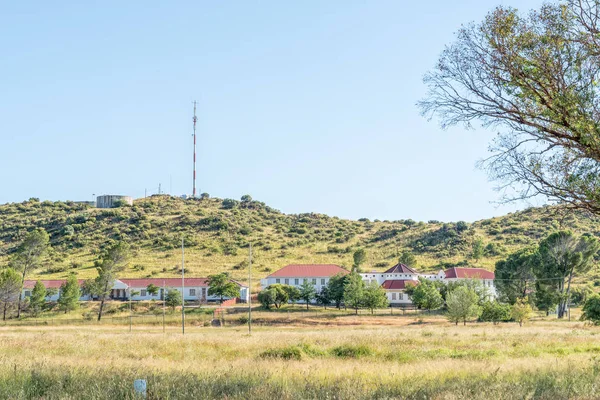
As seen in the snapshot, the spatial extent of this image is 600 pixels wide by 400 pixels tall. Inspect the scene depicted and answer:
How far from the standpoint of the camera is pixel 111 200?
172125 mm

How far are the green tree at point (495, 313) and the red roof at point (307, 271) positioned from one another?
31.6 m

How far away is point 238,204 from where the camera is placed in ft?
570

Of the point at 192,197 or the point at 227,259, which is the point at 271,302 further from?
the point at 192,197

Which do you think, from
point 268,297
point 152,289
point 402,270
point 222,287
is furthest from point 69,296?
point 402,270

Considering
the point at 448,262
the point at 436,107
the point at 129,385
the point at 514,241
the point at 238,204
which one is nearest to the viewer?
the point at 129,385

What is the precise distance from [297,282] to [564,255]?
138 ft

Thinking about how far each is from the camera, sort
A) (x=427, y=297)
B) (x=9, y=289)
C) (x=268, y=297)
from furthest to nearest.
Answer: (x=268, y=297) → (x=427, y=297) → (x=9, y=289)

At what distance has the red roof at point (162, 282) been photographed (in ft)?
305

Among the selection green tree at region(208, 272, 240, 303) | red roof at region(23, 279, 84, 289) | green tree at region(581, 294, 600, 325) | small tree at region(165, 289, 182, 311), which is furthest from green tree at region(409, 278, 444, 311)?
red roof at region(23, 279, 84, 289)

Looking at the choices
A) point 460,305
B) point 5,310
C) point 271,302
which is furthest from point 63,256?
point 460,305

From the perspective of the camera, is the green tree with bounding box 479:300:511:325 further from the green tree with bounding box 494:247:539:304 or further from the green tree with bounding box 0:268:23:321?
the green tree with bounding box 0:268:23:321

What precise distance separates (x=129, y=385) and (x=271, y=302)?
77.8 metres

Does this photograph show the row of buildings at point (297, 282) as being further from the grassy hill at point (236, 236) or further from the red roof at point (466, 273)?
the grassy hill at point (236, 236)

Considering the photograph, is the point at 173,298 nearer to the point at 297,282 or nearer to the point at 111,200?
the point at 297,282
